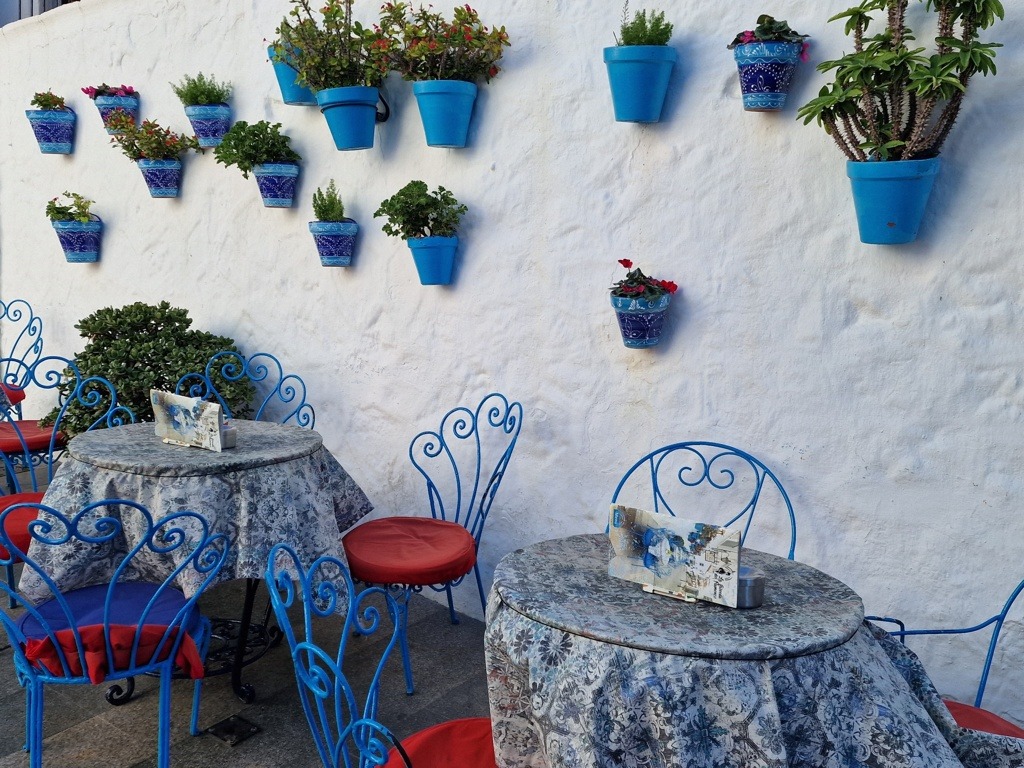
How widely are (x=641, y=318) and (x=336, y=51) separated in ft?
5.76

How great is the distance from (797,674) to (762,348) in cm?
132

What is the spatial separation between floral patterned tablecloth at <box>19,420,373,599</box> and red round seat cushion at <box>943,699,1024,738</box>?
1.84 m

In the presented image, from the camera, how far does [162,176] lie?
491cm

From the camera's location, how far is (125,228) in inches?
213

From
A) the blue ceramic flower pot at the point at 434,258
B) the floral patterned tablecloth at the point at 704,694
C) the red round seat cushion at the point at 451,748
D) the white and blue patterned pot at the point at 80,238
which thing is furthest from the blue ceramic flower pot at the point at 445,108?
the white and blue patterned pot at the point at 80,238

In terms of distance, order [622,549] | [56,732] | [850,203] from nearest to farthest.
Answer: [622,549] < [850,203] < [56,732]

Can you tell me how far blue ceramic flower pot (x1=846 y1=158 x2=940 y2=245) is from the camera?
2387 mm

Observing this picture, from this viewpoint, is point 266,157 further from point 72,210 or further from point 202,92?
point 72,210

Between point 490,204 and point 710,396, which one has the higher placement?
point 490,204

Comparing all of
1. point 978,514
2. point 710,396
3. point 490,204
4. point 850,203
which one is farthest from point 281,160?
point 978,514

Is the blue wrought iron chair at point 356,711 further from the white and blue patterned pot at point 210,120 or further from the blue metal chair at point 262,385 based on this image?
the white and blue patterned pot at point 210,120

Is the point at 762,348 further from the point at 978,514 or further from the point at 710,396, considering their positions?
the point at 978,514

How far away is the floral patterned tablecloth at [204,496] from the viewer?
2.81 m

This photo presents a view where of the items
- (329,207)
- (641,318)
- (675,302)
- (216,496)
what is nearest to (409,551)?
(216,496)
